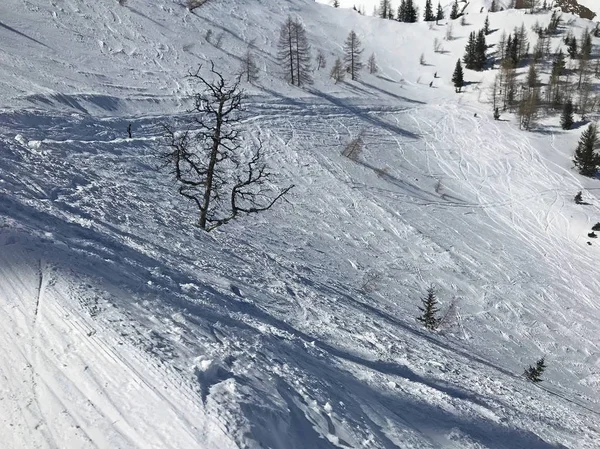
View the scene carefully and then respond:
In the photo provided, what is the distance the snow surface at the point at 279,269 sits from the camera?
16.0 ft

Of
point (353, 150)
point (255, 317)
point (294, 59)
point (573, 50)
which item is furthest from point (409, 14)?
point (255, 317)

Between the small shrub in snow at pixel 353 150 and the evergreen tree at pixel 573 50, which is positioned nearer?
the small shrub in snow at pixel 353 150

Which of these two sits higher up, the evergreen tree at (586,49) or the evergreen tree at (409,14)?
the evergreen tree at (409,14)

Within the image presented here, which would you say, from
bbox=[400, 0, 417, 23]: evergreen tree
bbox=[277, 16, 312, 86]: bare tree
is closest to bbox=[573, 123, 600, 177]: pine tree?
bbox=[277, 16, 312, 86]: bare tree

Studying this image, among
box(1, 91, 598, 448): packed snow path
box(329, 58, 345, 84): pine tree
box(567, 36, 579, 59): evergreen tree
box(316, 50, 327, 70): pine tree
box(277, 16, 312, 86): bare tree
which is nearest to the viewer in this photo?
box(1, 91, 598, 448): packed snow path

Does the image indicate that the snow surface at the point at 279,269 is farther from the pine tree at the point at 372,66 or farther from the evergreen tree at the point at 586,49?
the evergreen tree at the point at 586,49

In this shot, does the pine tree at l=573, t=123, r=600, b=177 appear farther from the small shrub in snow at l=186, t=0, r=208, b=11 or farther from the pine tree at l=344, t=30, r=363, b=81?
the small shrub in snow at l=186, t=0, r=208, b=11

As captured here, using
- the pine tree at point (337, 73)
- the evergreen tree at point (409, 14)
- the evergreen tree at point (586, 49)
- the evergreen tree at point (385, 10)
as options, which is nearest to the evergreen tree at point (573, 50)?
the evergreen tree at point (586, 49)

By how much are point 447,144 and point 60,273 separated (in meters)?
37.7

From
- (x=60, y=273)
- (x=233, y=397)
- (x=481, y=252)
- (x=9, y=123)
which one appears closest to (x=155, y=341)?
(x=233, y=397)

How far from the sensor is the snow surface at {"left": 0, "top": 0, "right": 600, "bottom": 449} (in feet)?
16.0

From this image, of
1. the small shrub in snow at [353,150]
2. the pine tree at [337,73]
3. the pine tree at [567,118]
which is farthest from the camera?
the pine tree at [337,73]

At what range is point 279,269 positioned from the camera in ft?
41.9

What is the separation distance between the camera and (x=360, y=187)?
2761 centimetres
